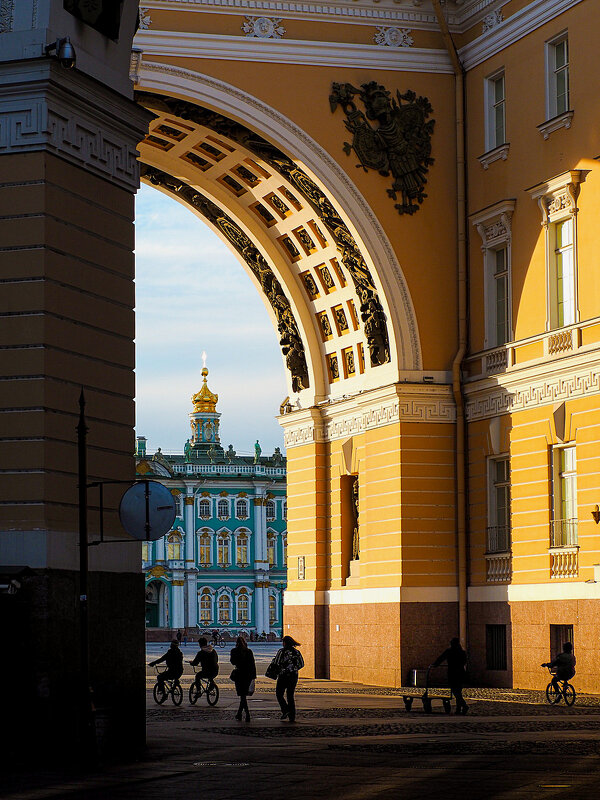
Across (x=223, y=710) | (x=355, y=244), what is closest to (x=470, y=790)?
(x=223, y=710)

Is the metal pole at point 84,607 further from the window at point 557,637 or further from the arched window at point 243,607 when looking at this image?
the arched window at point 243,607

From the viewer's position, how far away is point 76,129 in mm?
19312

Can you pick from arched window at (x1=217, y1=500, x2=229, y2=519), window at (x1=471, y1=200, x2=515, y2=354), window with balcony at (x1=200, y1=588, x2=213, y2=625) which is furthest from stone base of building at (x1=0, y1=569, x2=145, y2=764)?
arched window at (x1=217, y1=500, x2=229, y2=519)

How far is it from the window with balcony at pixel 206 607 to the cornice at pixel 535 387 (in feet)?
277

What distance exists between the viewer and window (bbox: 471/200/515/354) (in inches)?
1451

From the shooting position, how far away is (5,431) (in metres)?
18.4

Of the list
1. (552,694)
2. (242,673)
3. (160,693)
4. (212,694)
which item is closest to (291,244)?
(160,693)

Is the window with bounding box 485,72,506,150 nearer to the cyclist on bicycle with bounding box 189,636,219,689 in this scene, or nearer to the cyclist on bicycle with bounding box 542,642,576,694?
the cyclist on bicycle with bounding box 542,642,576,694

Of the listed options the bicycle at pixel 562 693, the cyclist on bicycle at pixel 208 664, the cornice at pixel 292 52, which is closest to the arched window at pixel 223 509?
the cornice at pixel 292 52

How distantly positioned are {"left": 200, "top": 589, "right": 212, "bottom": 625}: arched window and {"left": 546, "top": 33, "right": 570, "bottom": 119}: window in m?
88.4

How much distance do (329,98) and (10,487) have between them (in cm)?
2164

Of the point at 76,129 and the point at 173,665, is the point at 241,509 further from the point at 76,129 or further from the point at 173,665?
the point at 76,129

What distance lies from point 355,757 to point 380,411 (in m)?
19.8

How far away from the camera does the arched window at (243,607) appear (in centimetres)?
12125
